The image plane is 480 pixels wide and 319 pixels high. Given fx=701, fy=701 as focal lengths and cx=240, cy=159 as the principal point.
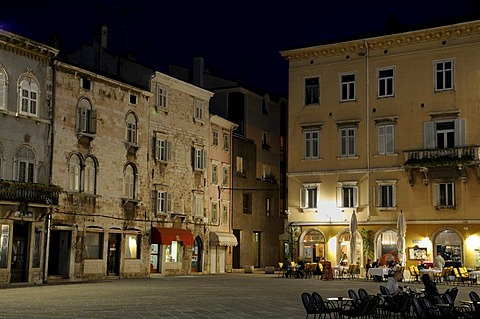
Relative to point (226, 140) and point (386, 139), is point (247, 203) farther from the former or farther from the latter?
point (386, 139)

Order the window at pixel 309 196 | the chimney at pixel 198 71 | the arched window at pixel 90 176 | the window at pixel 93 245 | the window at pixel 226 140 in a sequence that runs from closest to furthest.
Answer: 1. the window at pixel 93 245
2. the arched window at pixel 90 176
3. the window at pixel 309 196
4. the window at pixel 226 140
5. the chimney at pixel 198 71

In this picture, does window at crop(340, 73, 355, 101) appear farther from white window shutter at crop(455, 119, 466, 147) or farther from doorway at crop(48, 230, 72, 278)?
doorway at crop(48, 230, 72, 278)

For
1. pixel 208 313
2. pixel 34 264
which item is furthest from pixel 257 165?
pixel 208 313

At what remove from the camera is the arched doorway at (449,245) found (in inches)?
1620

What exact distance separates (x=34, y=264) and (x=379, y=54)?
81.8 ft

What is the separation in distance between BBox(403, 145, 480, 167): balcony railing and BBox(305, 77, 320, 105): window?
7.67 m

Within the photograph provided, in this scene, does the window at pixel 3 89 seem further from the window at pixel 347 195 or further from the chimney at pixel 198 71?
the window at pixel 347 195

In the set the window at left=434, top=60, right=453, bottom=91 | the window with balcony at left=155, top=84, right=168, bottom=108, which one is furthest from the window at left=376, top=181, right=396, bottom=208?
the window with balcony at left=155, top=84, right=168, bottom=108

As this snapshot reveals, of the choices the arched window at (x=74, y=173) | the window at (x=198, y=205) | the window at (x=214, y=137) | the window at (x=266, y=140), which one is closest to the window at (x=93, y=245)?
the arched window at (x=74, y=173)

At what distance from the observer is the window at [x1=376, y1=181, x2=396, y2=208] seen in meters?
43.7

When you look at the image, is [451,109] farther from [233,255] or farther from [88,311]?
[88,311]

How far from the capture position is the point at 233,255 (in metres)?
54.5

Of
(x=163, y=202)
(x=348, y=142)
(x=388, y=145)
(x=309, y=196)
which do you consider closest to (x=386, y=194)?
(x=388, y=145)

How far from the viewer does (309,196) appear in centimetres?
4678
